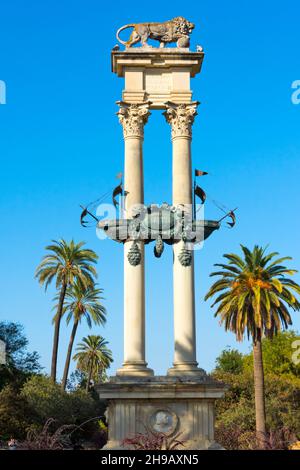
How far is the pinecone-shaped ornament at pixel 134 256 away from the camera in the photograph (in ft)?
91.4

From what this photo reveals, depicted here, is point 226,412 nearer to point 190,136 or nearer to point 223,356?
point 190,136

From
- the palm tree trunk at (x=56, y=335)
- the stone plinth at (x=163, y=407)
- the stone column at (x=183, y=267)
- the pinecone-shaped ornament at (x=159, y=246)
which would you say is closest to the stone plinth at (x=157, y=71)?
the stone column at (x=183, y=267)

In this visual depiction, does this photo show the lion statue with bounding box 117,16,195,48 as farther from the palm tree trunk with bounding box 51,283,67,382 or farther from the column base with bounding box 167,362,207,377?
the palm tree trunk with bounding box 51,283,67,382

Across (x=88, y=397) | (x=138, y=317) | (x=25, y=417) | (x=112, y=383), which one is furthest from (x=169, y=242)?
(x=88, y=397)

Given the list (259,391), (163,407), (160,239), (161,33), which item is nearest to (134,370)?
(163,407)

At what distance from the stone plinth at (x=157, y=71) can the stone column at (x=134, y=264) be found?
2.47ft

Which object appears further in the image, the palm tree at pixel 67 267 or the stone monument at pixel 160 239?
the palm tree at pixel 67 267

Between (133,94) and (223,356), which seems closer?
(133,94)

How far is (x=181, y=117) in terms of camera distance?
29516 millimetres

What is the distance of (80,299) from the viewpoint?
206ft

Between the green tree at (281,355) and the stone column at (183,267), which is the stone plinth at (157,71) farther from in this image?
the green tree at (281,355)

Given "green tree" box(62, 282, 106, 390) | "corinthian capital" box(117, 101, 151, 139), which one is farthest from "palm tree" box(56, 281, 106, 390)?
"corinthian capital" box(117, 101, 151, 139)

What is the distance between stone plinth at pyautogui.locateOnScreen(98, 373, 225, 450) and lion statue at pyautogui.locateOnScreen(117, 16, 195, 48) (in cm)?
1416

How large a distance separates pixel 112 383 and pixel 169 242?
19.8ft
